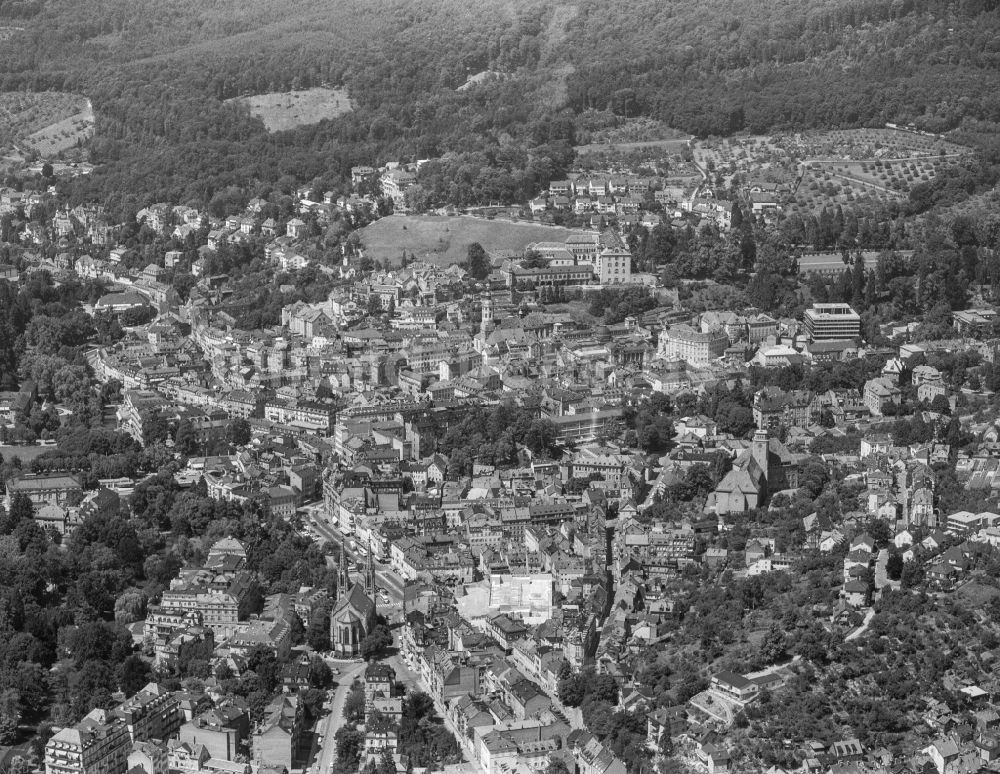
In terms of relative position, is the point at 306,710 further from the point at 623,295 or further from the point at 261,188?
the point at 261,188

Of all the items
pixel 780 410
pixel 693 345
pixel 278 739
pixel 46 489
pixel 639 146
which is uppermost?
pixel 639 146

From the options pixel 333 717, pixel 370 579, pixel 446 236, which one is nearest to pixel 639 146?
pixel 446 236

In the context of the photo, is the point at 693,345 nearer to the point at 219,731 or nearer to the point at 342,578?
the point at 342,578

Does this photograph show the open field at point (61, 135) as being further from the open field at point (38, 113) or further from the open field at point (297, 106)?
the open field at point (297, 106)

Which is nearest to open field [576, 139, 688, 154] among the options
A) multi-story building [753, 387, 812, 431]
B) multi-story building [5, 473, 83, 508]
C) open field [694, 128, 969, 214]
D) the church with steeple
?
open field [694, 128, 969, 214]

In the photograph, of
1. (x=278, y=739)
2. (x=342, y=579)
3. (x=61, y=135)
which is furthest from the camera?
(x=61, y=135)

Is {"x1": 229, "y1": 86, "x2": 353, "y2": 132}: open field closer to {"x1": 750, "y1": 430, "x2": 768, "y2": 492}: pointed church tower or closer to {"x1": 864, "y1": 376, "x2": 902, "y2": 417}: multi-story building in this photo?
{"x1": 864, "y1": 376, "x2": 902, "y2": 417}: multi-story building
